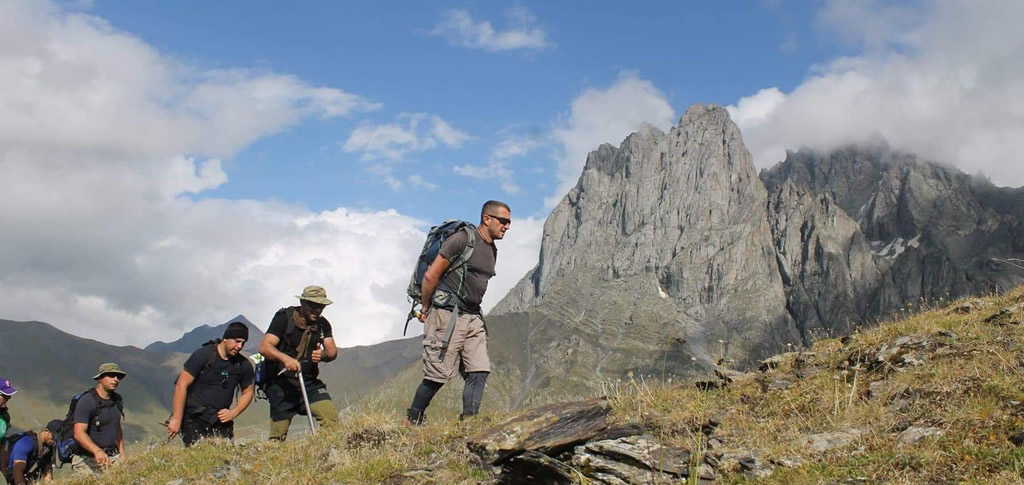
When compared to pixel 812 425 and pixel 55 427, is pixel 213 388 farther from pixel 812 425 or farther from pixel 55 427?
pixel 812 425

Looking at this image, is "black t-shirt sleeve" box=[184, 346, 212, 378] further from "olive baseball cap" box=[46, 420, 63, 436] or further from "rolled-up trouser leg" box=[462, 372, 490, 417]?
"rolled-up trouser leg" box=[462, 372, 490, 417]

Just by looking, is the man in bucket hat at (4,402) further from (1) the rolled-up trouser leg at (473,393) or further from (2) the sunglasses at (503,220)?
(2) the sunglasses at (503,220)

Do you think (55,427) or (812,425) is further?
(55,427)

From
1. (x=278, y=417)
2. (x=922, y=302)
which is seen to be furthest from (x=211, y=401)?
(x=922, y=302)

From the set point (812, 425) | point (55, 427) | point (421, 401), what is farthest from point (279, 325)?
point (812, 425)

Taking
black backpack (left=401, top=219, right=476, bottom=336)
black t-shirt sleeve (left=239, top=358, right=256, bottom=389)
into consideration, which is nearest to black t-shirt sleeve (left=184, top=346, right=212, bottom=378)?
black t-shirt sleeve (left=239, top=358, right=256, bottom=389)

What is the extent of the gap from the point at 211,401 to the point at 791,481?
937 centimetres

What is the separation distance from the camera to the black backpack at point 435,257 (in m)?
9.68

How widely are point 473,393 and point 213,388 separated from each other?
4.75 metres

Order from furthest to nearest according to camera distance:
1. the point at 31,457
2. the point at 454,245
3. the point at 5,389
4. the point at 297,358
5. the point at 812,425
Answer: the point at 5,389 → the point at 31,457 → the point at 297,358 → the point at 454,245 → the point at 812,425

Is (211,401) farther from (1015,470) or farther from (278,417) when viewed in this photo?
(1015,470)

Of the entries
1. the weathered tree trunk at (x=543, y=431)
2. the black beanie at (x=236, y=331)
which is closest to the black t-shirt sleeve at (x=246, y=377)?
the black beanie at (x=236, y=331)

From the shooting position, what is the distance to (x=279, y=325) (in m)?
10.9

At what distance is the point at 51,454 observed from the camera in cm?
1287
